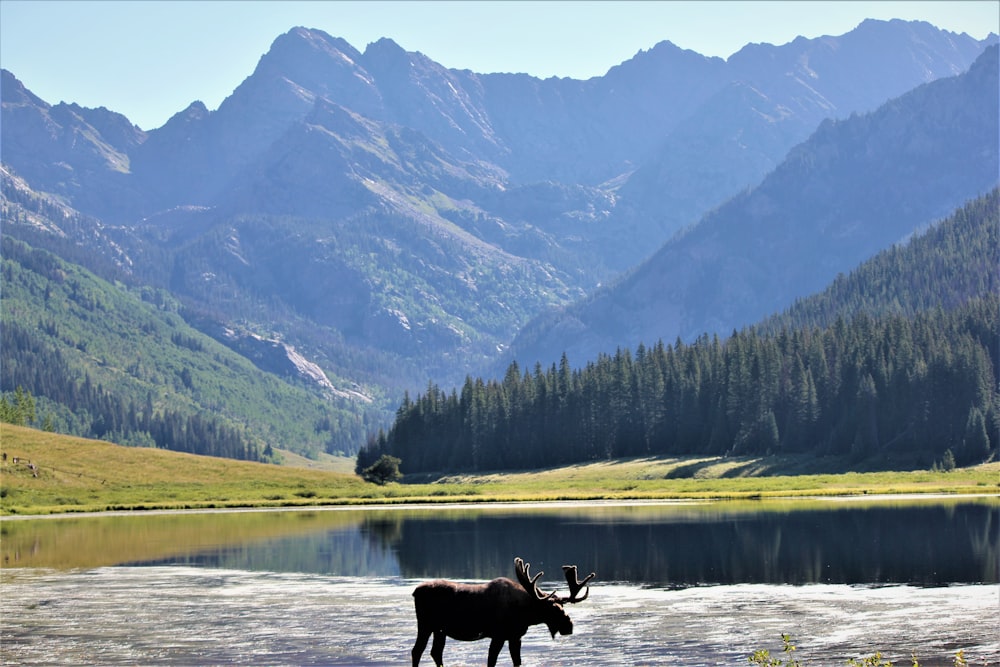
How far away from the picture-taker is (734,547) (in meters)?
77.0

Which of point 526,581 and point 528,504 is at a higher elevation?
point 528,504

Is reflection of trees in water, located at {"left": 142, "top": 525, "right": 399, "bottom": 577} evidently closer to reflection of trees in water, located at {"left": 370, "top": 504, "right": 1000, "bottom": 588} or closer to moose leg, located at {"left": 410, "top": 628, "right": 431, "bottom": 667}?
reflection of trees in water, located at {"left": 370, "top": 504, "right": 1000, "bottom": 588}

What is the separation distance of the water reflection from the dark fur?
90.5 ft

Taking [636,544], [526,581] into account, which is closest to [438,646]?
[526,581]

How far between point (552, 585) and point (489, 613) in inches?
1065

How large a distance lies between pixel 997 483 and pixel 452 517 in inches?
2400

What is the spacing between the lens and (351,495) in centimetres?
16762

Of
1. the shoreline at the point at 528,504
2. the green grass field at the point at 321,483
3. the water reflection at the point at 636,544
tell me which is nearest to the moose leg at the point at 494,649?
the water reflection at the point at 636,544

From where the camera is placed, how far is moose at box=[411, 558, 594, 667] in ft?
113

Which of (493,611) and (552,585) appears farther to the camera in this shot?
(552,585)

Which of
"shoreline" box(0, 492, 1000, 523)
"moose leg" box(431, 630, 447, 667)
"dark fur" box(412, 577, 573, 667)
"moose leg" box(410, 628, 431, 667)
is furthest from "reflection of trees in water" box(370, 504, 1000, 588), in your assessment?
"dark fur" box(412, 577, 573, 667)

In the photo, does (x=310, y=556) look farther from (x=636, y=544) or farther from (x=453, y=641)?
(x=453, y=641)

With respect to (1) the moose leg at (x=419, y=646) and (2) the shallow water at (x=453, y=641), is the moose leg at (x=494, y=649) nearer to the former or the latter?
(1) the moose leg at (x=419, y=646)

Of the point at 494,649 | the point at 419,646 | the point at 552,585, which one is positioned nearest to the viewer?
the point at 494,649
